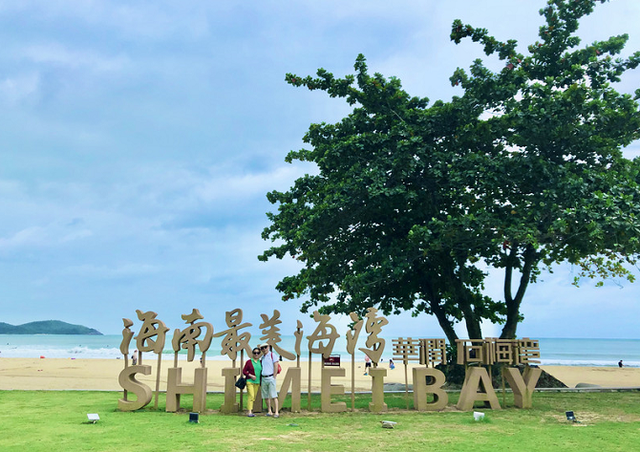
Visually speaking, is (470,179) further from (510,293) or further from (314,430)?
(314,430)

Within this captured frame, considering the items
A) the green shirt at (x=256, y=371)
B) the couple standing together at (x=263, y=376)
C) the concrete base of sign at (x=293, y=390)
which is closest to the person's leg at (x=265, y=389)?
the couple standing together at (x=263, y=376)

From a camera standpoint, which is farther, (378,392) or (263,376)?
(378,392)

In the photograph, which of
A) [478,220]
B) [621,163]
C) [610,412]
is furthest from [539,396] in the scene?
[621,163]

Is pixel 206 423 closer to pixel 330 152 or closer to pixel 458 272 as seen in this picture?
pixel 330 152

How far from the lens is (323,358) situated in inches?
498

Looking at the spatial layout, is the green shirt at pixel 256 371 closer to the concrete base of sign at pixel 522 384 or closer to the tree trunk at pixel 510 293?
the concrete base of sign at pixel 522 384

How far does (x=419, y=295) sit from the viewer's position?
2002 cm

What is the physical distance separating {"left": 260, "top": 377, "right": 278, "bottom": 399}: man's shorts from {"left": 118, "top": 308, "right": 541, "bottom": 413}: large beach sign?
1.65 ft

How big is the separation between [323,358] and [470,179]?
22.9 ft

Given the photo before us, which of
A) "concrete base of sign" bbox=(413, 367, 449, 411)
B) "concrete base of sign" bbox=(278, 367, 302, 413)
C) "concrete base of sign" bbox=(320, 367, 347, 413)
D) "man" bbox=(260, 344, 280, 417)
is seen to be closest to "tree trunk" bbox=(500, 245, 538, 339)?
"concrete base of sign" bbox=(413, 367, 449, 411)

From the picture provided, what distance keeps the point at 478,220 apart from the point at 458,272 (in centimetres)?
431

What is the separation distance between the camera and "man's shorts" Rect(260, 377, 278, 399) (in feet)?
38.6

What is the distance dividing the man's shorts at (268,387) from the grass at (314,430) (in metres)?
0.55

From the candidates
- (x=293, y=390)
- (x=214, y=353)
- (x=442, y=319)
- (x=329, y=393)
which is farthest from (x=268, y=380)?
(x=214, y=353)
